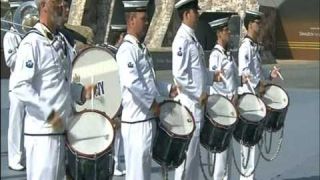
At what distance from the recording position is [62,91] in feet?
15.7

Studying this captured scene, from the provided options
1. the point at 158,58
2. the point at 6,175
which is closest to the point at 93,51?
→ the point at 6,175

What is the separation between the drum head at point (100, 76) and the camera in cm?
551

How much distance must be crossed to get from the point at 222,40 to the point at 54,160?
300cm

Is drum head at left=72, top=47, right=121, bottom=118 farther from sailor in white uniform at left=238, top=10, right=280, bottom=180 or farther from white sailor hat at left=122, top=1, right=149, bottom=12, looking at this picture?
sailor in white uniform at left=238, top=10, right=280, bottom=180

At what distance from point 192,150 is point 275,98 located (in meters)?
1.84

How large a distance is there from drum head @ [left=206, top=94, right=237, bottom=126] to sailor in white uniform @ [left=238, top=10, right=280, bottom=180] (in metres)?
0.98

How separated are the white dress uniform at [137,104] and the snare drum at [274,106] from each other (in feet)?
7.31

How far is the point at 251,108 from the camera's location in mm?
7277

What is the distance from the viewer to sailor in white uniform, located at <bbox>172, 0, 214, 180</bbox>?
6.28 meters

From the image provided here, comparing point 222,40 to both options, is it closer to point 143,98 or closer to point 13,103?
point 143,98

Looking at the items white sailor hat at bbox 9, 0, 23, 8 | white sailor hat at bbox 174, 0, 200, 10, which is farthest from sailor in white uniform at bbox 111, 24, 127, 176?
white sailor hat at bbox 9, 0, 23, 8

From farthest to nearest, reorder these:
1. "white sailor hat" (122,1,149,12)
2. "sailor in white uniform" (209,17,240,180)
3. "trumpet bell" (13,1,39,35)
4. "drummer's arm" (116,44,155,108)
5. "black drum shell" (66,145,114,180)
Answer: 1. "sailor in white uniform" (209,17,240,180)
2. "trumpet bell" (13,1,39,35)
3. "white sailor hat" (122,1,149,12)
4. "drummer's arm" (116,44,155,108)
5. "black drum shell" (66,145,114,180)

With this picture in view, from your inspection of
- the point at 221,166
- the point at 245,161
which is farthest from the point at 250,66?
the point at 221,166

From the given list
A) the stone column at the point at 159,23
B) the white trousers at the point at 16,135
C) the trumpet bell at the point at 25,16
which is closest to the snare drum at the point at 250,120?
the trumpet bell at the point at 25,16
